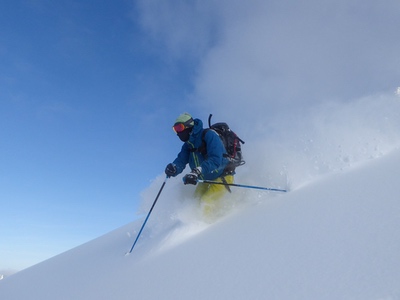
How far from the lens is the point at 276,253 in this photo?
2926mm

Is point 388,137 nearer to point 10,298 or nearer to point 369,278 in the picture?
point 369,278

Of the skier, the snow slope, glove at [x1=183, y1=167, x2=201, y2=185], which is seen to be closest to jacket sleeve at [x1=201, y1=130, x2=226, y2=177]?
the skier

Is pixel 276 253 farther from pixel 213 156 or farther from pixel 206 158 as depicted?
pixel 206 158

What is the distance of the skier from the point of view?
5.52m

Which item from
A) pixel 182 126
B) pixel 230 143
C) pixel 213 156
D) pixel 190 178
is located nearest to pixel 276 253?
pixel 190 178

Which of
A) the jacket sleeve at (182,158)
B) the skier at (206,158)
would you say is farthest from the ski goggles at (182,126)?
the jacket sleeve at (182,158)

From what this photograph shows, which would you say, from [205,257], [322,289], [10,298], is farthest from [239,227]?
[10,298]

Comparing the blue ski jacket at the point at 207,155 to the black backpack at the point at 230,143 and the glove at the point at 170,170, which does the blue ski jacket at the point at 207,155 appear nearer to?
the black backpack at the point at 230,143

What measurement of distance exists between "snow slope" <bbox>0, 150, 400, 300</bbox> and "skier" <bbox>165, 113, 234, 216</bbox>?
1.18 ft

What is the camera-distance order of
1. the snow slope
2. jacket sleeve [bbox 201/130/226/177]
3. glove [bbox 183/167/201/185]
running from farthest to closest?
jacket sleeve [bbox 201/130/226/177] → glove [bbox 183/167/201/185] → the snow slope

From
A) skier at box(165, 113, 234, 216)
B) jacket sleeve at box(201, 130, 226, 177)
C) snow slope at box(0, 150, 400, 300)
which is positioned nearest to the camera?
snow slope at box(0, 150, 400, 300)

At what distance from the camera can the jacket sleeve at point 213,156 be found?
17.6ft

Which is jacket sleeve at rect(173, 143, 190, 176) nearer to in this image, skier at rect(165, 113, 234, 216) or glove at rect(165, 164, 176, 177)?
skier at rect(165, 113, 234, 216)

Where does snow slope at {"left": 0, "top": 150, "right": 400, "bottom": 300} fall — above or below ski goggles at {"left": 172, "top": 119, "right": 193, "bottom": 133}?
below
